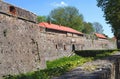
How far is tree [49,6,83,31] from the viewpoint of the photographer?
75.9 m

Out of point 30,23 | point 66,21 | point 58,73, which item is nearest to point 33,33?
point 30,23

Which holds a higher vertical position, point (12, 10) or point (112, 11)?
point (112, 11)

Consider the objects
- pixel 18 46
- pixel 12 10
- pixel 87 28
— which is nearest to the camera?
pixel 12 10

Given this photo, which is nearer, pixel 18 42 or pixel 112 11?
pixel 18 42

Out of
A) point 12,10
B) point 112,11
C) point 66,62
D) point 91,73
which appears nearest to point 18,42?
point 12,10

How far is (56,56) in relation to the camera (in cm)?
2617

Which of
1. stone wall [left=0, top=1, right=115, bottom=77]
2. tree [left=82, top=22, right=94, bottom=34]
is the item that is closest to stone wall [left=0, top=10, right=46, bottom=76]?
stone wall [left=0, top=1, right=115, bottom=77]

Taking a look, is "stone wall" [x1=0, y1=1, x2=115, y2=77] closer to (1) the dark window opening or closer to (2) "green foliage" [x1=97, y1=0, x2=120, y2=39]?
(1) the dark window opening

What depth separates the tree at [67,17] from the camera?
249 feet

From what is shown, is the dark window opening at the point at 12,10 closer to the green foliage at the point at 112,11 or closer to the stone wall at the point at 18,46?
the stone wall at the point at 18,46

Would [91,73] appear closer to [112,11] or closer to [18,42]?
[18,42]

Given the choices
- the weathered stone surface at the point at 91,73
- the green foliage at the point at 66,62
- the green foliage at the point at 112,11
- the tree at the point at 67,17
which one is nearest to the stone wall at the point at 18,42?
the green foliage at the point at 66,62

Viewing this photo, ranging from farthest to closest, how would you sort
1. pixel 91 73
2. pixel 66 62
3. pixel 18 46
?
pixel 66 62 → pixel 18 46 → pixel 91 73

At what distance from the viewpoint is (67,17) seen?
76.4m
